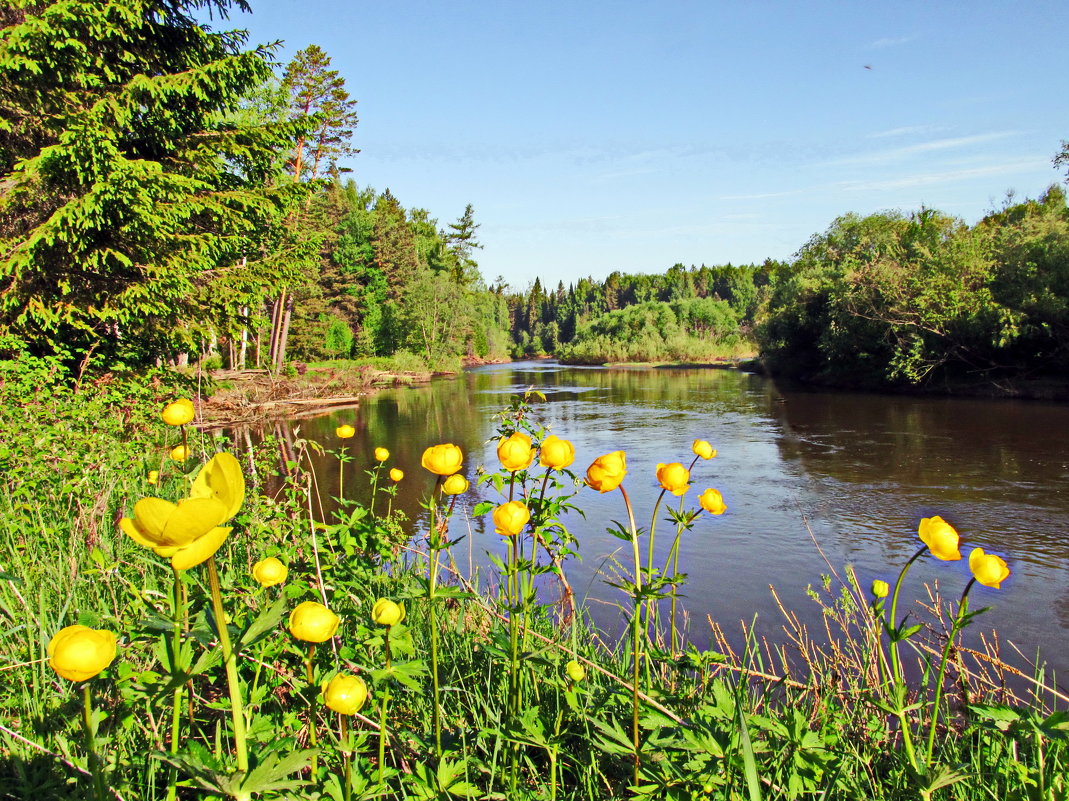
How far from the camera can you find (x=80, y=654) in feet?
2.90

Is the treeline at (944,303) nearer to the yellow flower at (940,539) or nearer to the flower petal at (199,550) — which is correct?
the yellow flower at (940,539)

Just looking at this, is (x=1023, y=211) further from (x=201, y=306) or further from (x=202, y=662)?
(x=202, y=662)

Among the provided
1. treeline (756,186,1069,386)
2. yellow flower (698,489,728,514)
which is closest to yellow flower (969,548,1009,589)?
yellow flower (698,489,728,514)

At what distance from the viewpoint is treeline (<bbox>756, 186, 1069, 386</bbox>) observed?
16.4 m

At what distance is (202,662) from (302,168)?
2534 centimetres

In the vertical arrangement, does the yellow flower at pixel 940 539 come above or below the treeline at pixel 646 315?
below

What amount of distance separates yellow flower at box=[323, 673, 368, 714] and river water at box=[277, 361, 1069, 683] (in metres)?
2.38

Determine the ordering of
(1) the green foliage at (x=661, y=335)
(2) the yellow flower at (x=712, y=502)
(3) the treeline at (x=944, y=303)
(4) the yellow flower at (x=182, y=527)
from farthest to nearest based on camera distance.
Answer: (1) the green foliage at (x=661, y=335) → (3) the treeline at (x=944, y=303) → (2) the yellow flower at (x=712, y=502) → (4) the yellow flower at (x=182, y=527)

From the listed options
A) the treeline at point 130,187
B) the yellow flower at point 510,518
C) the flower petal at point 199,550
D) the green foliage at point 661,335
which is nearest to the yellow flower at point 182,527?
the flower petal at point 199,550

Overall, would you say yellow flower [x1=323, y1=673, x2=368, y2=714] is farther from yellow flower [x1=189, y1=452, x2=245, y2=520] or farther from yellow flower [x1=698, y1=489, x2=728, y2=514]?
yellow flower [x1=698, y1=489, x2=728, y2=514]

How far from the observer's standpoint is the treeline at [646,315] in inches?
1898

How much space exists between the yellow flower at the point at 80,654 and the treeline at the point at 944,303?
64.5 ft

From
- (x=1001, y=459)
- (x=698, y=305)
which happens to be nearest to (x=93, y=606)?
(x=1001, y=459)

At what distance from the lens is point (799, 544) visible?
245 inches
